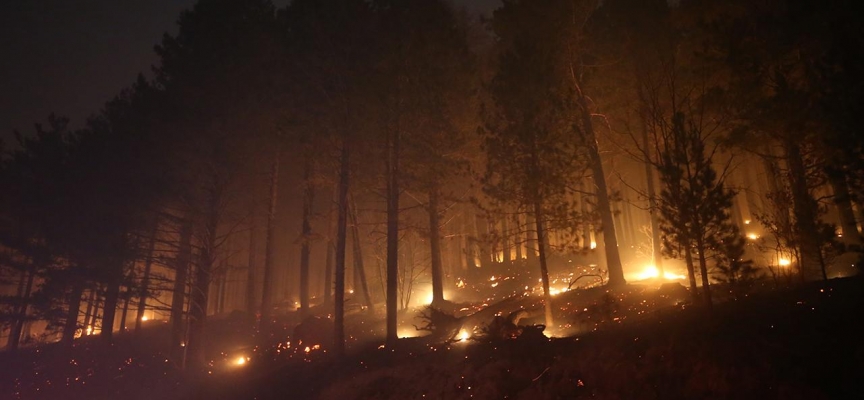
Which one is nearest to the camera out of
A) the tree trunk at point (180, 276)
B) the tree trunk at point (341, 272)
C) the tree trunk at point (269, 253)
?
the tree trunk at point (341, 272)

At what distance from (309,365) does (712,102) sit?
16108 millimetres

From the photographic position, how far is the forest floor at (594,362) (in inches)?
297

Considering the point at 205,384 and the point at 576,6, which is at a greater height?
the point at 576,6

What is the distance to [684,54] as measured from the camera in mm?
16750

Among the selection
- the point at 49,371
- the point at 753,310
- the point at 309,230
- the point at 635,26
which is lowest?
the point at 49,371

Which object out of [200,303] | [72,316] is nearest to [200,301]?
[200,303]

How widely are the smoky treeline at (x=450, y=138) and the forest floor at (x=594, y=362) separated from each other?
47.0 inches

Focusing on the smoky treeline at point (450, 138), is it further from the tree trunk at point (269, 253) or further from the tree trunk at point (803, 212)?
the tree trunk at point (269, 253)

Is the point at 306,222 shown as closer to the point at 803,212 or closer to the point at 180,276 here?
the point at 180,276

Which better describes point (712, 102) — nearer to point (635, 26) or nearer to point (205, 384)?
point (635, 26)

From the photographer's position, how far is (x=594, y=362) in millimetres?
9562

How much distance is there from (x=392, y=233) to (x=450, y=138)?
15.8 ft

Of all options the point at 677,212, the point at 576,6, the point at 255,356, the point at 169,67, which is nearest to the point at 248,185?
the point at 169,67

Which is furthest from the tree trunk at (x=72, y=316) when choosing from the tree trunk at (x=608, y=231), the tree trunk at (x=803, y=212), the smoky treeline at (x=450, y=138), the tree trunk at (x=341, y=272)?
the tree trunk at (x=803, y=212)
